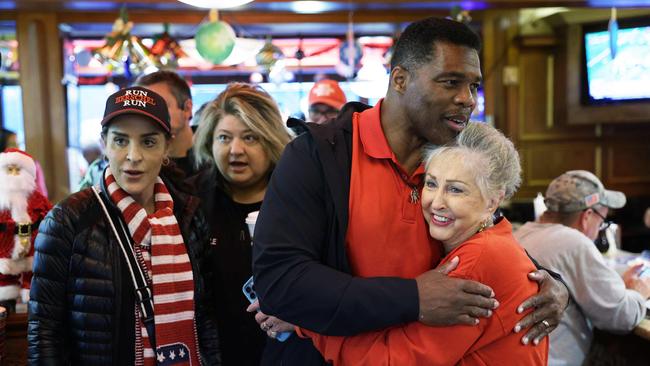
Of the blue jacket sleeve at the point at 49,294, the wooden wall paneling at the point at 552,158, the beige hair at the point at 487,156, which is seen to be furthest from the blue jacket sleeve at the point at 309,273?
the wooden wall paneling at the point at 552,158

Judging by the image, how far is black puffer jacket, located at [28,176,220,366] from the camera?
1.61 metres

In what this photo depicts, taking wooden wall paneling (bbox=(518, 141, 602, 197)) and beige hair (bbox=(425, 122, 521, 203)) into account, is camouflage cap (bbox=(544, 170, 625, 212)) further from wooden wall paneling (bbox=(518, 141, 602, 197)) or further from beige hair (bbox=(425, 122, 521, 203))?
wooden wall paneling (bbox=(518, 141, 602, 197))

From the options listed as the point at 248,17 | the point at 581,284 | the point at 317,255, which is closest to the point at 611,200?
the point at 581,284

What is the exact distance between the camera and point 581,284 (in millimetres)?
2533

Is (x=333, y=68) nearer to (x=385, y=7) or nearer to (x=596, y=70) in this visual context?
(x=385, y=7)

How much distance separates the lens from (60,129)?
5.76 m

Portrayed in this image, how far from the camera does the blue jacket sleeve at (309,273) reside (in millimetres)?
1271

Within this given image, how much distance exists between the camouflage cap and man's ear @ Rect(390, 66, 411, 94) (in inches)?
66.6

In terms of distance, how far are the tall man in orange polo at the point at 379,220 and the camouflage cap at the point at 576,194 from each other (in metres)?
1.45

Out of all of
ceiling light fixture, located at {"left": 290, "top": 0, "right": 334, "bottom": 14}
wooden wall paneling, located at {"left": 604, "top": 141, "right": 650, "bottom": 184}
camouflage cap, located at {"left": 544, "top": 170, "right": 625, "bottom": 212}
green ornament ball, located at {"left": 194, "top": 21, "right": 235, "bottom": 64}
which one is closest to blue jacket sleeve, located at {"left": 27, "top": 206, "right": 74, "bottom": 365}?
camouflage cap, located at {"left": 544, "top": 170, "right": 625, "bottom": 212}

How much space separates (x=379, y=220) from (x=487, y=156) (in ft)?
1.01

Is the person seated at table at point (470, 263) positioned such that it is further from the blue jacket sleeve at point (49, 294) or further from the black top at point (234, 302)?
the blue jacket sleeve at point (49, 294)

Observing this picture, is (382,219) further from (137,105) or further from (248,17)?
(248,17)

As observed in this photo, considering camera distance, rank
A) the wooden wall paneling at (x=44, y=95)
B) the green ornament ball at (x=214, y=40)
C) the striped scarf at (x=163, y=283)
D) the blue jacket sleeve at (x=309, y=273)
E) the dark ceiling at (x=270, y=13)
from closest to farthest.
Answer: the blue jacket sleeve at (x=309, y=273), the striped scarf at (x=163, y=283), the green ornament ball at (x=214, y=40), the dark ceiling at (x=270, y=13), the wooden wall paneling at (x=44, y=95)
